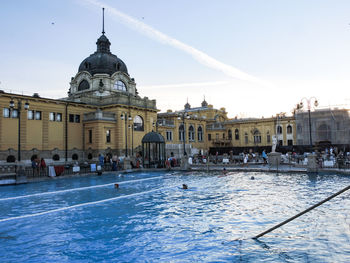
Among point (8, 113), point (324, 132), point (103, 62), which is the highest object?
point (103, 62)

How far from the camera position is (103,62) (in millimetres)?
44375

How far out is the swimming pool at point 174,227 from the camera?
6.98 metres

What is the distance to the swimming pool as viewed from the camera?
6977 mm

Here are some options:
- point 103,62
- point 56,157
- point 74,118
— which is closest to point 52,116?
point 74,118

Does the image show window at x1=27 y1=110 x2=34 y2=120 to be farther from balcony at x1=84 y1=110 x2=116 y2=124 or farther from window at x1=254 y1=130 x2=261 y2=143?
window at x1=254 y1=130 x2=261 y2=143

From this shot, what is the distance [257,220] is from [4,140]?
30.1m

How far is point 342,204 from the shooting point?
11742 millimetres

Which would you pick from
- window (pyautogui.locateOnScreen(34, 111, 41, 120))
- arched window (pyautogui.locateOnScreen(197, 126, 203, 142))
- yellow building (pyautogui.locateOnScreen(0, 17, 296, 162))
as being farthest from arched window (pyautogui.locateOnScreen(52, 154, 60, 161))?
arched window (pyautogui.locateOnScreen(197, 126, 203, 142))

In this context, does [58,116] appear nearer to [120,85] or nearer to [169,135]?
[120,85]

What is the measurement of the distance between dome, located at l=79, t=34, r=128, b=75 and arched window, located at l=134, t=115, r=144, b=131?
771cm

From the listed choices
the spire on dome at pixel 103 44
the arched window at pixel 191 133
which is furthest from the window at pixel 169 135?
the spire on dome at pixel 103 44

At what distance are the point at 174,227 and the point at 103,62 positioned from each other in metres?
38.9

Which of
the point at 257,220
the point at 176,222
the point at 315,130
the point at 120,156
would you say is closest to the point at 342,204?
the point at 257,220

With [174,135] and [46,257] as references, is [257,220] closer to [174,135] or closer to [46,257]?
[46,257]
